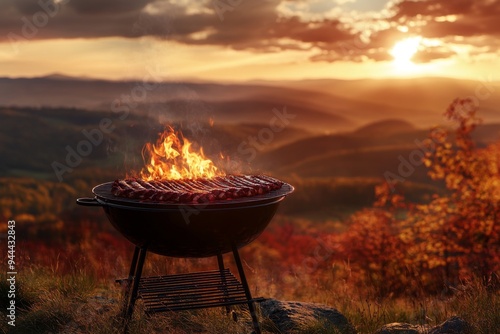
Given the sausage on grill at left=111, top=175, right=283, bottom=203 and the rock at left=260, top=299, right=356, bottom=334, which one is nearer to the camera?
the sausage on grill at left=111, top=175, right=283, bottom=203

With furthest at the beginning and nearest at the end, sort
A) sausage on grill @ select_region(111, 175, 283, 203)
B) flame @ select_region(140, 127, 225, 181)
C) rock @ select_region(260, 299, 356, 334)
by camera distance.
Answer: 1. flame @ select_region(140, 127, 225, 181)
2. rock @ select_region(260, 299, 356, 334)
3. sausage on grill @ select_region(111, 175, 283, 203)

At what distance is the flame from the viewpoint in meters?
5.65

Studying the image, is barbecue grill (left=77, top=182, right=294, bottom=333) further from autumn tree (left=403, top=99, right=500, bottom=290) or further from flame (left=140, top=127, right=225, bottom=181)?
autumn tree (left=403, top=99, right=500, bottom=290)

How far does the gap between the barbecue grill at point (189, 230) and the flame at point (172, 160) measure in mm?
505

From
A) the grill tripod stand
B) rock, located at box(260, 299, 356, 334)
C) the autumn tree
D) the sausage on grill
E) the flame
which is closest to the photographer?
the sausage on grill

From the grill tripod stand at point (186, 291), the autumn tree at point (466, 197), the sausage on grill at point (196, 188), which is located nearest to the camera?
the sausage on grill at point (196, 188)

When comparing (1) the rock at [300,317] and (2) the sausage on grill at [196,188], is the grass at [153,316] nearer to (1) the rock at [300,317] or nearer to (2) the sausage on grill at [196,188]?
(1) the rock at [300,317]

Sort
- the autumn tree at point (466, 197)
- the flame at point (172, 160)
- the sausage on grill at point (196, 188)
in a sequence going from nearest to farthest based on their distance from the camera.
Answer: the sausage on grill at point (196, 188)
the flame at point (172, 160)
the autumn tree at point (466, 197)

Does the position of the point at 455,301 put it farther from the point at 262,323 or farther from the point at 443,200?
the point at 443,200

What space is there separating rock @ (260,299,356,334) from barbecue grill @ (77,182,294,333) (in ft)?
0.94

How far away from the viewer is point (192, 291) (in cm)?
541

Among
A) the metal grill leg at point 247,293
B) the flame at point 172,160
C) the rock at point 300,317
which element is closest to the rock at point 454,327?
the rock at point 300,317

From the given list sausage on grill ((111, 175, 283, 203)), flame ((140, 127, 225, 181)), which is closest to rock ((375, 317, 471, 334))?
sausage on grill ((111, 175, 283, 203))

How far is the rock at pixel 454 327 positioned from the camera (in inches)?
197
